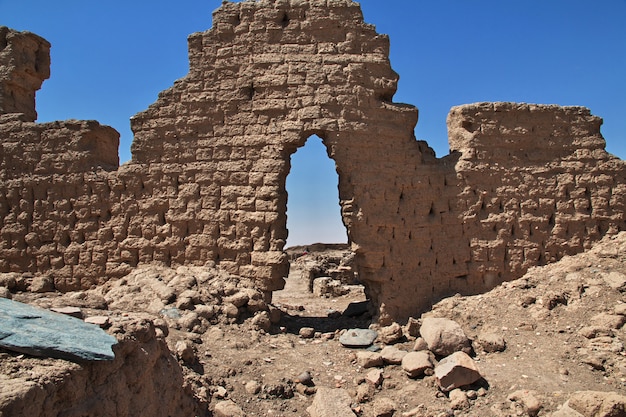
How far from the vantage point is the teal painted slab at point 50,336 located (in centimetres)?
Result: 254

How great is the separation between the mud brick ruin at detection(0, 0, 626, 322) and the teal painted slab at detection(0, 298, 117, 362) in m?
3.80

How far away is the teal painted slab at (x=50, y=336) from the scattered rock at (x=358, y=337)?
3.71m

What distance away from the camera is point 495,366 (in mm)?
5258

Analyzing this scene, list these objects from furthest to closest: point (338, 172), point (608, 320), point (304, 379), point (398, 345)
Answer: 1. point (338, 172)
2. point (398, 345)
3. point (608, 320)
4. point (304, 379)

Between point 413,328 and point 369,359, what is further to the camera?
point 413,328

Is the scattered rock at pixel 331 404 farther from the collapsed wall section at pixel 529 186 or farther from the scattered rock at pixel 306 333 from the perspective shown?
the collapsed wall section at pixel 529 186

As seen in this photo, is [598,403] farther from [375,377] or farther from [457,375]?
[375,377]

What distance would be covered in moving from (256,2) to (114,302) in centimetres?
466

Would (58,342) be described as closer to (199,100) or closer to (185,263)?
(185,263)

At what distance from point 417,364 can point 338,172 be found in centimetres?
285

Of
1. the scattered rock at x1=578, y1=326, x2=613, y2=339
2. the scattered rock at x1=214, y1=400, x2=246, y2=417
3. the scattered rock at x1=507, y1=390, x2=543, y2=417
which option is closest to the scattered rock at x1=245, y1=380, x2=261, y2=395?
the scattered rock at x1=214, y1=400, x2=246, y2=417

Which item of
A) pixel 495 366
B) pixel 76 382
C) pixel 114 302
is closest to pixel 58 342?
pixel 76 382

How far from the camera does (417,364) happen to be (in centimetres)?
524

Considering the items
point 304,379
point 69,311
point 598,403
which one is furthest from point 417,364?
point 69,311
